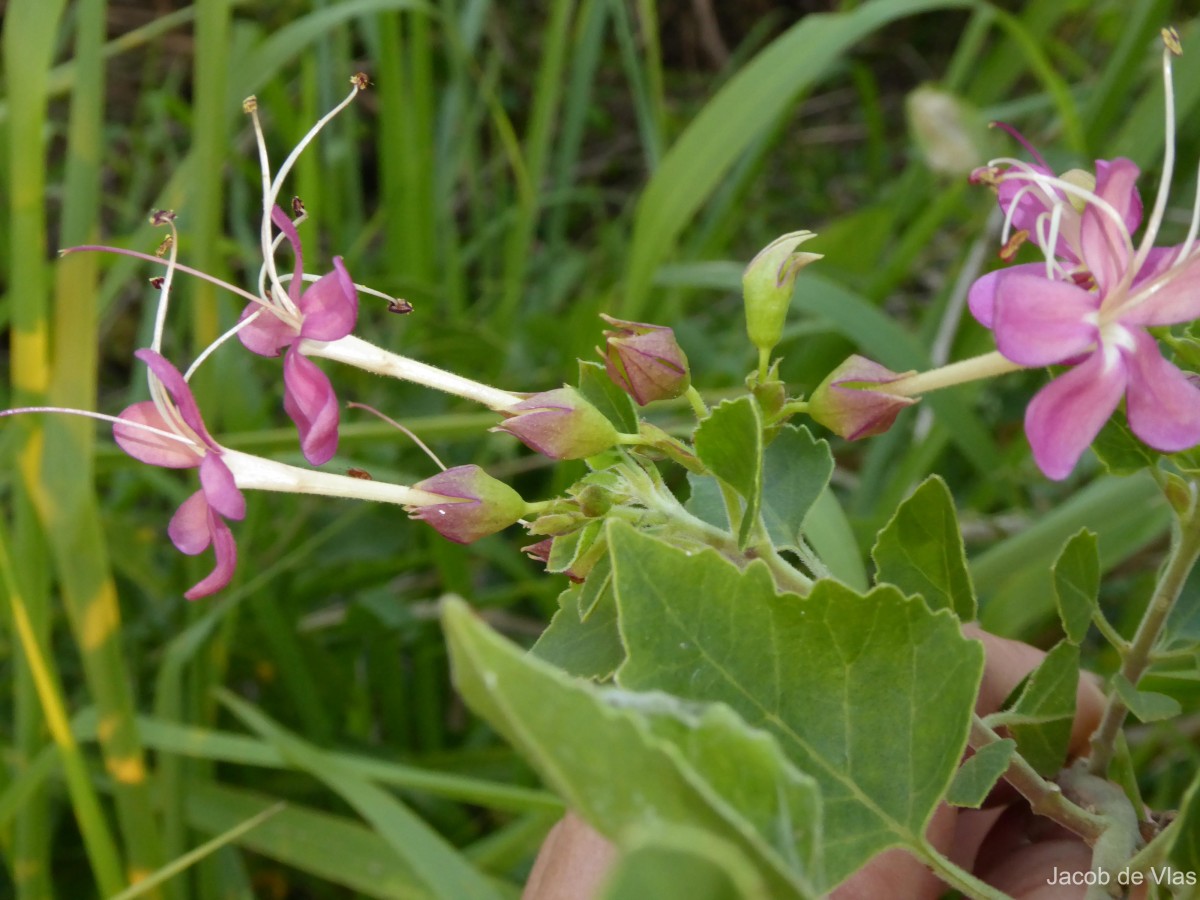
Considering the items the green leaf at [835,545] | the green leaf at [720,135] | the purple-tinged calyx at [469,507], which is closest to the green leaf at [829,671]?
the purple-tinged calyx at [469,507]

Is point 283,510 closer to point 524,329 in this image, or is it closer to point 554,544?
point 524,329

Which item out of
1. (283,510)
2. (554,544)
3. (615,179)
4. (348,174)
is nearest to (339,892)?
(283,510)

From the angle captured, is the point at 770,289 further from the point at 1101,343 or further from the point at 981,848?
the point at 981,848

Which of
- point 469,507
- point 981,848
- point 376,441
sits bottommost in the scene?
point 981,848

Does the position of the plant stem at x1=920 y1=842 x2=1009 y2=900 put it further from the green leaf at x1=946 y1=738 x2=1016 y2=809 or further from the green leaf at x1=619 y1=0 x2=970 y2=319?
the green leaf at x1=619 y1=0 x2=970 y2=319

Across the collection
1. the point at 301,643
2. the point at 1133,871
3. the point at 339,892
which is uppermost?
the point at 1133,871

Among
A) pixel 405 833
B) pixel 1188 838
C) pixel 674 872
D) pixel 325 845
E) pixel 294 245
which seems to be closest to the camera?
pixel 674 872

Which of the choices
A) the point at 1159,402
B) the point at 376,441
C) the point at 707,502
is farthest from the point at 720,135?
the point at 1159,402
